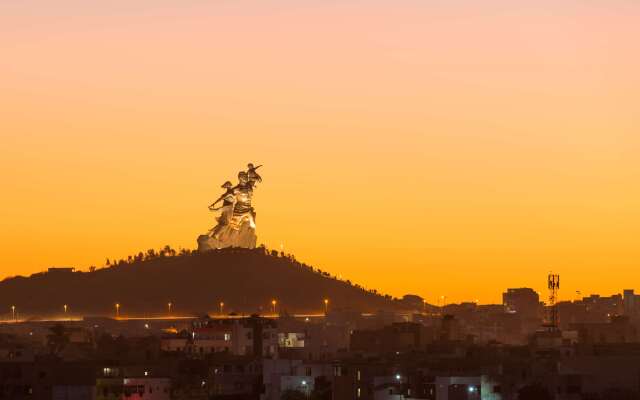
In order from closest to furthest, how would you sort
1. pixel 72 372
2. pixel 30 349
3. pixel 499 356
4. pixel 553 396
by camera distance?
pixel 553 396, pixel 72 372, pixel 499 356, pixel 30 349

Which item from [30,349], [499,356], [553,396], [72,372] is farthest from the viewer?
[30,349]

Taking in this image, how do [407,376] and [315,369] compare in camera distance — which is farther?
[315,369]

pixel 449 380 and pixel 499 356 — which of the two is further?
pixel 499 356

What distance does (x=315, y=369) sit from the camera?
553 ft

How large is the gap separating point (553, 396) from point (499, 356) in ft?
81.8

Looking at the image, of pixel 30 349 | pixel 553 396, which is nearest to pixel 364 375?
pixel 553 396

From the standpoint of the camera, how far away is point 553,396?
151125 millimetres

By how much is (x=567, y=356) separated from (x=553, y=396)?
1734 cm

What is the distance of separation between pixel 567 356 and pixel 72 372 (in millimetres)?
31812

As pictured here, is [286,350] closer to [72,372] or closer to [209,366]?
[209,366]

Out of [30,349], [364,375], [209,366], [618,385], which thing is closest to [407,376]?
[364,375]

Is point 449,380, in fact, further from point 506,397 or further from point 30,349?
point 30,349

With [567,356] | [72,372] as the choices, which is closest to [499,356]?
[567,356]

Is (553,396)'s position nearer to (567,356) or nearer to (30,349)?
(567,356)
